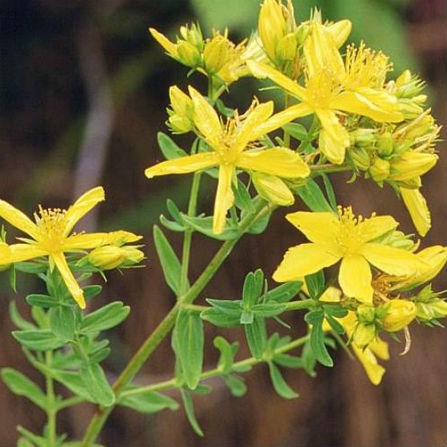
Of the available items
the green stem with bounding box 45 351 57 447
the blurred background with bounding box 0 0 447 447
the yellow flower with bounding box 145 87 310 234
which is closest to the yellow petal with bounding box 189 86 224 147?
the yellow flower with bounding box 145 87 310 234

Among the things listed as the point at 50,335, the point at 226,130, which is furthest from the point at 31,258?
the point at 226,130

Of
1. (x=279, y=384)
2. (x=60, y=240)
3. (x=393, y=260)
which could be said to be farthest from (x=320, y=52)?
(x=279, y=384)

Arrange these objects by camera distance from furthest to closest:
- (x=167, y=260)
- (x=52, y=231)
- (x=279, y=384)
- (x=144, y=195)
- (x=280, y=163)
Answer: (x=144, y=195) < (x=279, y=384) < (x=167, y=260) < (x=52, y=231) < (x=280, y=163)

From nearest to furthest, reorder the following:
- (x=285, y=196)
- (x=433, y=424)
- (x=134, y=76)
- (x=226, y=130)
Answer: (x=285, y=196), (x=226, y=130), (x=134, y=76), (x=433, y=424)

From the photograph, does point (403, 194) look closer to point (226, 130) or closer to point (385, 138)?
point (385, 138)

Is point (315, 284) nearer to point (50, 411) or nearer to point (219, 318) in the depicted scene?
point (219, 318)

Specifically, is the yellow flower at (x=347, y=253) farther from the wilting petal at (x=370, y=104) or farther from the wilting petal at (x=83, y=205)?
the wilting petal at (x=83, y=205)
